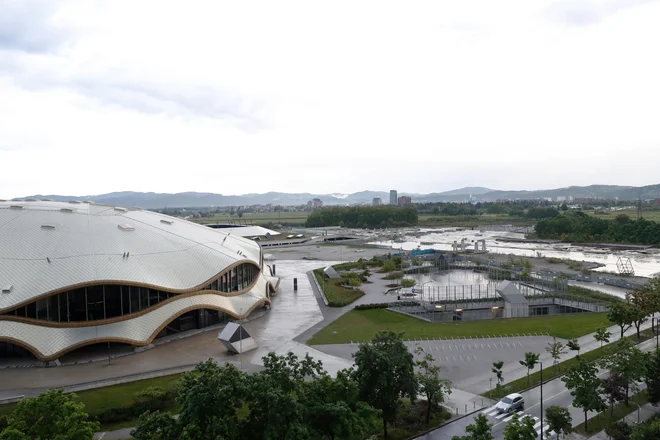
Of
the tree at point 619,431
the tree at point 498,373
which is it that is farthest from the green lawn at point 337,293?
the tree at point 619,431

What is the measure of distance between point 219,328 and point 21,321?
44.0 feet

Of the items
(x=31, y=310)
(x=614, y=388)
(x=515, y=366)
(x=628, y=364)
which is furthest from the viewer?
(x=31, y=310)

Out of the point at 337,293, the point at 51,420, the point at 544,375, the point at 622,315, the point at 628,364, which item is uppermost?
the point at 51,420

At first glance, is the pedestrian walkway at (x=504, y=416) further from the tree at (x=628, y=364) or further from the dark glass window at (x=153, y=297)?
the dark glass window at (x=153, y=297)

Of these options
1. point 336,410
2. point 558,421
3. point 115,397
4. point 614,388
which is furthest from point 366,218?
point 336,410

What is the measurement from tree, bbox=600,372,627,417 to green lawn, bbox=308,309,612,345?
39.0ft

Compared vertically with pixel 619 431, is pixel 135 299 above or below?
above

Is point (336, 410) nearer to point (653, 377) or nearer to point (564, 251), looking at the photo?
point (653, 377)

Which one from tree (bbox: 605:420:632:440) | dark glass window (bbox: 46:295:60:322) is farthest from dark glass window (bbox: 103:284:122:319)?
tree (bbox: 605:420:632:440)

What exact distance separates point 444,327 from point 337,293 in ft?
47.6

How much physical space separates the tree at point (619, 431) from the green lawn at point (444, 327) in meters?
13.9

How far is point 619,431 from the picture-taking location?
19328mm

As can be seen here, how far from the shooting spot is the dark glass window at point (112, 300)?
3064 centimetres

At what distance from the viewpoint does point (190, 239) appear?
133 feet
